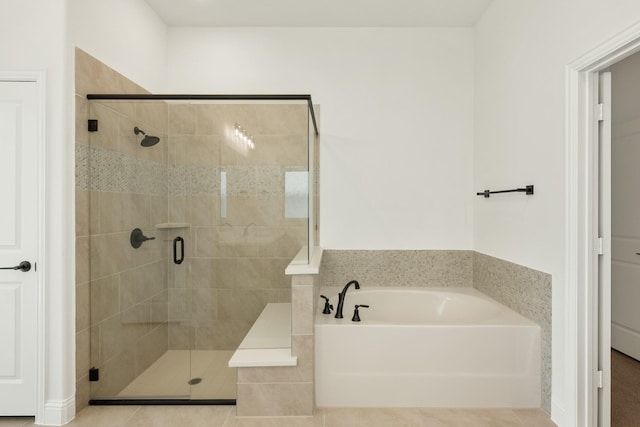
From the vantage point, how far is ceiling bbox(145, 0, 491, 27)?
3080 mm

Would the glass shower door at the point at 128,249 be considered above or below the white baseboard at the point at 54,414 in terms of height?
above

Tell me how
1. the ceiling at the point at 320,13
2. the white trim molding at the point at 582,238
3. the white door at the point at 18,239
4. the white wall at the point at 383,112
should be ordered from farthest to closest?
1. the white wall at the point at 383,112
2. the ceiling at the point at 320,13
3. the white door at the point at 18,239
4. the white trim molding at the point at 582,238

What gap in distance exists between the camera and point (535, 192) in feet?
7.97

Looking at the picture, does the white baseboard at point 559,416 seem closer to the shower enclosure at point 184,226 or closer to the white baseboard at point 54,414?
the shower enclosure at point 184,226

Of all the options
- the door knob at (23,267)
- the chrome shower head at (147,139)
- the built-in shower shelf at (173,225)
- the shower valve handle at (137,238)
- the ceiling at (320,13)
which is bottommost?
the door knob at (23,267)

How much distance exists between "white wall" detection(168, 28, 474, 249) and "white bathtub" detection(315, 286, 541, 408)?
1163 mm

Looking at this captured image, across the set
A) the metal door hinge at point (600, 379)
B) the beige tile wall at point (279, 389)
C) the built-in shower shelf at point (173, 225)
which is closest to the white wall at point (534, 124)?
the metal door hinge at point (600, 379)

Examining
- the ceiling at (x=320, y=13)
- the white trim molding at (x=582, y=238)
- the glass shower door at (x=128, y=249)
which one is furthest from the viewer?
the ceiling at (x=320, y=13)

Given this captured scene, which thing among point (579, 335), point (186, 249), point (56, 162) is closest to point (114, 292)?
point (186, 249)

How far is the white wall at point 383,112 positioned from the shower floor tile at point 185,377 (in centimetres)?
153

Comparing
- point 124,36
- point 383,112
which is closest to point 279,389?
point 383,112

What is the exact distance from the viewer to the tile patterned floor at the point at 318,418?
223 cm

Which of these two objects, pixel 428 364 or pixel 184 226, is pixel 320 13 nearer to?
pixel 184 226

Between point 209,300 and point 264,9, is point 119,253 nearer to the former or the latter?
point 209,300
